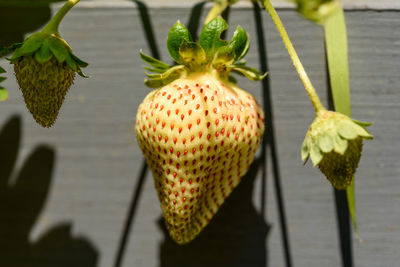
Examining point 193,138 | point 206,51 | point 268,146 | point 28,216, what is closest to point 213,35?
point 206,51

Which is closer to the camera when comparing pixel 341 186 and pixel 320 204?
pixel 341 186

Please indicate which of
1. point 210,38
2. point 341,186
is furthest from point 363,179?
point 210,38

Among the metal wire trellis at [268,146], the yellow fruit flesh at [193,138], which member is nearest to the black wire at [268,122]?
the metal wire trellis at [268,146]

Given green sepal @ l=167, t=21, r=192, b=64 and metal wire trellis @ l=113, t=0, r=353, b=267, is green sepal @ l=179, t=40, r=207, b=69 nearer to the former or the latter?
green sepal @ l=167, t=21, r=192, b=64

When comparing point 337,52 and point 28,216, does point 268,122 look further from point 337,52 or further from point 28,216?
point 28,216

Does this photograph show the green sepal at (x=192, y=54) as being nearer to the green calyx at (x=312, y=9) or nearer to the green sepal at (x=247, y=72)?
the green sepal at (x=247, y=72)

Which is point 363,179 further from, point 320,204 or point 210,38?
point 210,38
